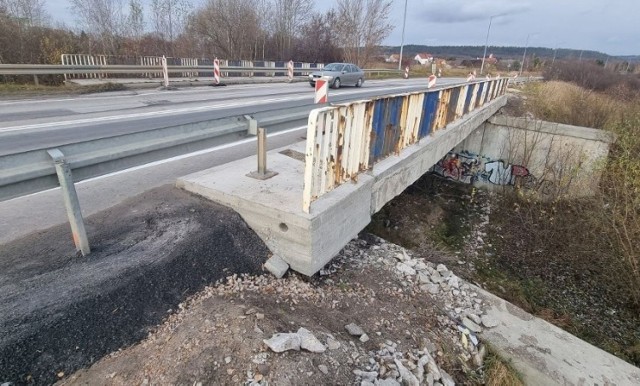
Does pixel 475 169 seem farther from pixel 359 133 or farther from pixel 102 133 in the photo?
pixel 102 133

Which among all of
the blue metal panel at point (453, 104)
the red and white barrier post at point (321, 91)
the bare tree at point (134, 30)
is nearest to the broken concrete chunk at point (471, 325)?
the red and white barrier post at point (321, 91)

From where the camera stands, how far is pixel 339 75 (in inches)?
784

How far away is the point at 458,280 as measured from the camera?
4.44 metres

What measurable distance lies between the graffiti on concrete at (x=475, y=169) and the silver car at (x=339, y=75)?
25.9 ft

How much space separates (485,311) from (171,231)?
3466 millimetres

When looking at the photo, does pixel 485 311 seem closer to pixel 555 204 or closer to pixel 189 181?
pixel 189 181

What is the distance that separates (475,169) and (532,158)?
6.93 feet

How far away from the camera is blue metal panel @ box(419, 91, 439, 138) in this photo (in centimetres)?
604

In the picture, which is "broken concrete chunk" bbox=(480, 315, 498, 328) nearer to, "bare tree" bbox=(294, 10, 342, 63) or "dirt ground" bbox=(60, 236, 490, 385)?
"dirt ground" bbox=(60, 236, 490, 385)

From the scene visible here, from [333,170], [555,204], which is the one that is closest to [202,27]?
[555,204]

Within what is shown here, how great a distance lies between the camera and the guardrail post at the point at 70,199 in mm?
2465

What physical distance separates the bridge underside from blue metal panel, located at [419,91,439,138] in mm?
1448

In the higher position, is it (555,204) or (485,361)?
(485,361)

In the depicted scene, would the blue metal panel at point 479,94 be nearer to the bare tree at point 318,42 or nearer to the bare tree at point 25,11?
the bare tree at point 25,11
